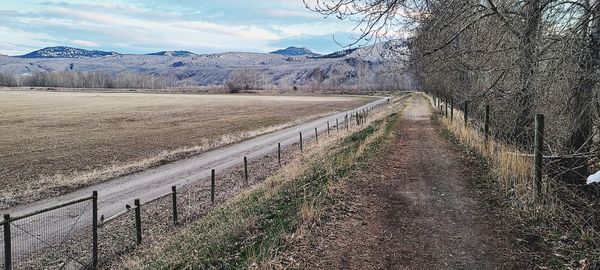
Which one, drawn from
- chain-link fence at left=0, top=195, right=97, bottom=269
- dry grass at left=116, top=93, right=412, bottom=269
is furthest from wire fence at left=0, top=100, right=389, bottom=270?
dry grass at left=116, top=93, right=412, bottom=269

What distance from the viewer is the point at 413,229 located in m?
7.09

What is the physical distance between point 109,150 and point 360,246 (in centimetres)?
2685

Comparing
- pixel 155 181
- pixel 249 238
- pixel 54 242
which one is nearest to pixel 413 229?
pixel 249 238

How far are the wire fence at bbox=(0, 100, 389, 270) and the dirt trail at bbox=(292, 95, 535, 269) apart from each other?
20.0 feet

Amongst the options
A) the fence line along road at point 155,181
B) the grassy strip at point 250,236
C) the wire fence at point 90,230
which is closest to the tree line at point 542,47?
the grassy strip at point 250,236

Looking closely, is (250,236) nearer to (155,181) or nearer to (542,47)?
(542,47)

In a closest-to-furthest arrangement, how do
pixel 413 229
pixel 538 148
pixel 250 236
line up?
pixel 413 229, pixel 250 236, pixel 538 148

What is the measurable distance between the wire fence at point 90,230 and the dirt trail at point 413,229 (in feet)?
20.0

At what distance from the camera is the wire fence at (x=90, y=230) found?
417 inches

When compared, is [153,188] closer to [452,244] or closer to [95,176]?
[95,176]

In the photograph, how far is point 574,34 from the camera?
7.45 m

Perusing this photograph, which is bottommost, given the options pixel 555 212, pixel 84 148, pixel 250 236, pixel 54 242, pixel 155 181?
pixel 54 242

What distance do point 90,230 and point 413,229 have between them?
10178mm

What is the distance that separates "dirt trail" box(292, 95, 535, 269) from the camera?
233 inches
